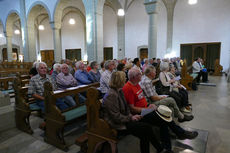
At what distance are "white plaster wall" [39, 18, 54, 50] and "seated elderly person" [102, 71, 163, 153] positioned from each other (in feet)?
65.7

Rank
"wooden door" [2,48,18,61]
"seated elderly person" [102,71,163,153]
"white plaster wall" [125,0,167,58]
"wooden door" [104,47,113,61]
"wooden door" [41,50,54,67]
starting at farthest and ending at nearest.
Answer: "wooden door" [2,48,18,61]
"wooden door" [41,50,54,67]
"wooden door" [104,47,113,61]
"white plaster wall" [125,0,167,58]
"seated elderly person" [102,71,163,153]

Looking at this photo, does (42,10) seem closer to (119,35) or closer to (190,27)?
(119,35)

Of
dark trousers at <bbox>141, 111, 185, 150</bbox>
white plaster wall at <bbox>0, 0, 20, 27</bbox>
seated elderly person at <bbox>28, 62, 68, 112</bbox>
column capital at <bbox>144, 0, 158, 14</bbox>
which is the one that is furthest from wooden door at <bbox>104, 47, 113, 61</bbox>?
dark trousers at <bbox>141, 111, 185, 150</bbox>

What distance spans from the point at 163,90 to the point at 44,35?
2053 centimetres

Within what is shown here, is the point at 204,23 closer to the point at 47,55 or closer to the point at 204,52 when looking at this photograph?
the point at 204,52

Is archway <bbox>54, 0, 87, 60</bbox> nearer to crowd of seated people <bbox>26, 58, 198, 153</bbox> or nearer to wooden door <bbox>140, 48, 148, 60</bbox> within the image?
wooden door <bbox>140, 48, 148, 60</bbox>

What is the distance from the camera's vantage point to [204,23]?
1159 centimetres

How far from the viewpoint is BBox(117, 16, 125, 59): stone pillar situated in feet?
47.2

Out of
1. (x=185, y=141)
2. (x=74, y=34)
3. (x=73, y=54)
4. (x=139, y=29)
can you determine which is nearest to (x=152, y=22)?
(x=139, y=29)

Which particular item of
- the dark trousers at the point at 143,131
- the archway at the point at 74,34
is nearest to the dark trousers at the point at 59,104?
the dark trousers at the point at 143,131

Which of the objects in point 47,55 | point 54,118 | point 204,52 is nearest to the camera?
point 54,118

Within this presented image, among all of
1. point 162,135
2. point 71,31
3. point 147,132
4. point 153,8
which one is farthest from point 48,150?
point 71,31

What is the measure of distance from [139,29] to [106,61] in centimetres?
1127

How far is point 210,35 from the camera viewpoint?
11.5 metres
